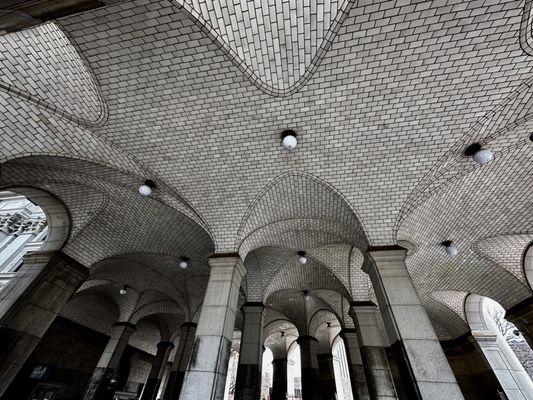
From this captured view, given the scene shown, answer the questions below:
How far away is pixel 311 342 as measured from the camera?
13.8m

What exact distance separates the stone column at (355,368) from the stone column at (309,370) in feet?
8.22

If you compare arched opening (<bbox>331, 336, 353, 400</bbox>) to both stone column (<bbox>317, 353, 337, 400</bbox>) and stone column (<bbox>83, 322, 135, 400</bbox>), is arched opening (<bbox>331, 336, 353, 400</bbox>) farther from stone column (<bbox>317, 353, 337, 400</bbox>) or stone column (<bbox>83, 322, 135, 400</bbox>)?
stone column (<bbox>83, 322, 135, 400</bbox>)

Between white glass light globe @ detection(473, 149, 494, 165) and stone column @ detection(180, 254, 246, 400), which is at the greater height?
white glass light globe @ detection(473, 149, 494, 165)

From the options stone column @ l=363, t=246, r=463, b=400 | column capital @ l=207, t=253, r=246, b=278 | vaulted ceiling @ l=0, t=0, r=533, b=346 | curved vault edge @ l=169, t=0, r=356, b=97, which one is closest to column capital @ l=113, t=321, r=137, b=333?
vaulted ceiling @ l=0, t=0, r=533, b=346

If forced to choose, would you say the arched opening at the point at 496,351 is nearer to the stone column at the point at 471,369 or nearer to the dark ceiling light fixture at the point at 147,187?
the stone column at the point at 471,369

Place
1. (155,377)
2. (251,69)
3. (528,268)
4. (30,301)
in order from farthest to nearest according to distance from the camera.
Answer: (155,377) → (528,268) → (30,301) → (251,69)

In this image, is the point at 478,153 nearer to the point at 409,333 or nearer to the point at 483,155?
the point at 483,155

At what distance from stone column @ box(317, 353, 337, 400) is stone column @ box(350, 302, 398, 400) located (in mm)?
7909

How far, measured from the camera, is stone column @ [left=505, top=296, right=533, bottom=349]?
914 centimetres

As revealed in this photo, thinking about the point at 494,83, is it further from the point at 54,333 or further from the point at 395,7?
the point at 54,333

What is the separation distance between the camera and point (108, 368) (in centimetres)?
1227

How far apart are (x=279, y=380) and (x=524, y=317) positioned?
12.9 m

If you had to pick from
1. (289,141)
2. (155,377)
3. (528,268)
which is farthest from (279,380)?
(289,141)

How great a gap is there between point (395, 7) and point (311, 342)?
14596 mm
